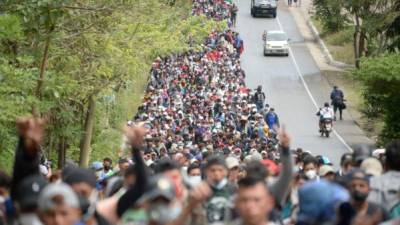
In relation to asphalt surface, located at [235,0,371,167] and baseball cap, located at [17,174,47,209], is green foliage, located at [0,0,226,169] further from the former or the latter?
baseball cap, located at [17,174,47,209]

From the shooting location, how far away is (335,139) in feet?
132

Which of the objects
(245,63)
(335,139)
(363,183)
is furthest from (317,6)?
(363,183)

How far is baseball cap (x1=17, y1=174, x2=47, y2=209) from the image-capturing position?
27.7 feet

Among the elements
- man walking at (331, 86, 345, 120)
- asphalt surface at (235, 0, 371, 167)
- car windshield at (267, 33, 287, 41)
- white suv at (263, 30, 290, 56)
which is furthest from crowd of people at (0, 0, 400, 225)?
white suv at (263, 30, 290, 56)

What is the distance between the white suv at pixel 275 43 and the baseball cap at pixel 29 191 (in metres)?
50.2

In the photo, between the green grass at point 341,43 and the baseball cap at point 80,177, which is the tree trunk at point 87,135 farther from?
the green grass at point 341,43

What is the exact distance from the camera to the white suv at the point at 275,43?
193 ft

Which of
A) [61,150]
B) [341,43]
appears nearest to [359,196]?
[61,150]

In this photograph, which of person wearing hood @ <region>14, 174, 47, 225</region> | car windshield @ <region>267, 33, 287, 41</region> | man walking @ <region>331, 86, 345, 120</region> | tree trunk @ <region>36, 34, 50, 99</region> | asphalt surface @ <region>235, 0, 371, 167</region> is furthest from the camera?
car windshield @ <region>267, 33, 287, 41</region>

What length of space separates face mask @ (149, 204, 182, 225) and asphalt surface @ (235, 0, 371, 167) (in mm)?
26953

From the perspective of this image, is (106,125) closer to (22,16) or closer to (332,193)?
(22,16)

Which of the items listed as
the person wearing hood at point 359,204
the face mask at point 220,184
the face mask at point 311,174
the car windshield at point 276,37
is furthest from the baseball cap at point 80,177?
the car windshield at point 276,37

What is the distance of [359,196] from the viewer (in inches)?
358

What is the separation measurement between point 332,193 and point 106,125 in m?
28.5
